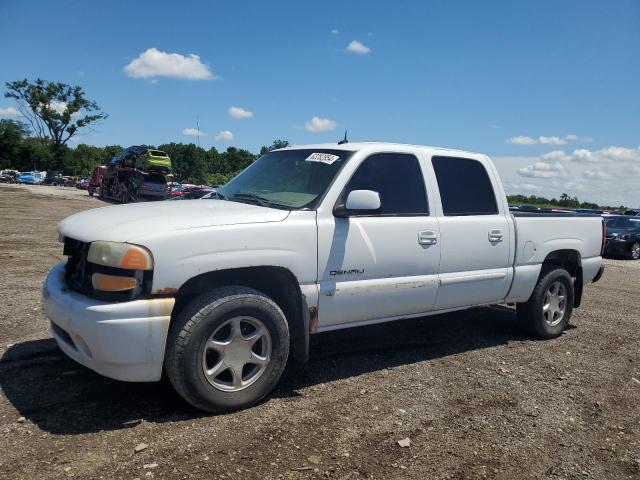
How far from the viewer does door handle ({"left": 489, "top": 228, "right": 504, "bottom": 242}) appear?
4910mm

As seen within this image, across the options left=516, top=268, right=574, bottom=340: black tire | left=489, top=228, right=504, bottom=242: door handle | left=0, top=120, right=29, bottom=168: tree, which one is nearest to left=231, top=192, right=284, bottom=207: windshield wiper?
left=489, top=228, right=504, bottom=242: door handle

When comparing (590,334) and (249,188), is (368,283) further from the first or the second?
(590,334)

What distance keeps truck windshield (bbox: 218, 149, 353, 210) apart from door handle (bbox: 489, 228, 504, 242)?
66.4 inches

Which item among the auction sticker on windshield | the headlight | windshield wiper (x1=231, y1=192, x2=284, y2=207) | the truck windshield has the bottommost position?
the headlight

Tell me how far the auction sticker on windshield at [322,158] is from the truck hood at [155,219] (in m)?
0.72

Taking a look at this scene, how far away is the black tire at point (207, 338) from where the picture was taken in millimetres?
3184

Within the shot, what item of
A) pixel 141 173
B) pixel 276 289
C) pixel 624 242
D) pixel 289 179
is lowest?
pixel 624 242

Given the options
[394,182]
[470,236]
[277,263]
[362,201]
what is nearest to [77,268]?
[277,263]

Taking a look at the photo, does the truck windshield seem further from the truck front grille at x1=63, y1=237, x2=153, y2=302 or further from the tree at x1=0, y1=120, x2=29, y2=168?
the tree at x1=0, y1=120, x2=29, y2=168

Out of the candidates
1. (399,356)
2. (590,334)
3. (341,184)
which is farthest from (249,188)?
(590,334)

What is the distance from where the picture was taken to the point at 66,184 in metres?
69.9

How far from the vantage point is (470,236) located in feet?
15.5

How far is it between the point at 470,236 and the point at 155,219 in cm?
281

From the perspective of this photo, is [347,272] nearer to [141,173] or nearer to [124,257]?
[124,257]
